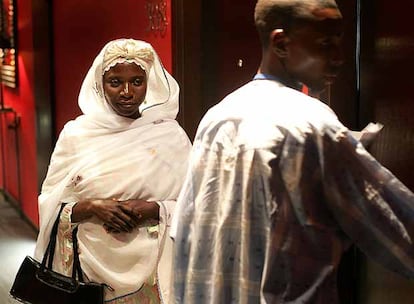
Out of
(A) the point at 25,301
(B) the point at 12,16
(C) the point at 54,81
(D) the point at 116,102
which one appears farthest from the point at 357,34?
(B) the point at 12,16

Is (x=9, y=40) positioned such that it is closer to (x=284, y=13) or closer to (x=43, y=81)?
(x=43, y=81)

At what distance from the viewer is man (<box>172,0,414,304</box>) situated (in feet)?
4.44

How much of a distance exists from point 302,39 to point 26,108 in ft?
17.8

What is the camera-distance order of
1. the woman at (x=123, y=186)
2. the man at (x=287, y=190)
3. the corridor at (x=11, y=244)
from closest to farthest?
the man at (x=287, y=190) < the woman at (x=123, y=186) < the corridor at (x=11, y=244)

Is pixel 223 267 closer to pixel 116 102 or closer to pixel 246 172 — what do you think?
pixel 246 172

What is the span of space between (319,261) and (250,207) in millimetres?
165

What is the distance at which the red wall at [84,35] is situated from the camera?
3.60 meters

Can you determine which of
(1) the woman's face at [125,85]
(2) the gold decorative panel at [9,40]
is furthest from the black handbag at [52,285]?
(2) the gold decorative panel at [9,40]

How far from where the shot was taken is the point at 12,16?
22.6ft

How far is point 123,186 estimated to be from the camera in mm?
2451

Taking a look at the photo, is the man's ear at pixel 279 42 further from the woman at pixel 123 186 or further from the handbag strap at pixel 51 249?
the handbag strap at pixel 51 249

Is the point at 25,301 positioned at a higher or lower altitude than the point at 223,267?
lower

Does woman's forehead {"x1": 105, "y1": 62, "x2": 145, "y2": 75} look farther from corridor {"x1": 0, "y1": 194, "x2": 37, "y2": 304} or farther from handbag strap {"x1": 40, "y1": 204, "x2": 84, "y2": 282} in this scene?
corridor {"x1": 0, "y1": 194, "x2": 37, "y2": 304}

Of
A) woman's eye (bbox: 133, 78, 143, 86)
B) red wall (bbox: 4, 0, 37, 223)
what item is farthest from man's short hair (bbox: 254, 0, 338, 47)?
red wall (bbox: 4, 0, 37, 223)
